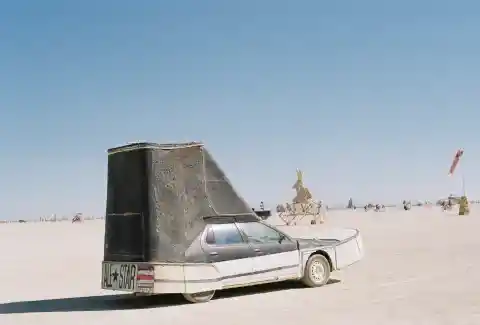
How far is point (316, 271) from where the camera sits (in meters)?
11.0

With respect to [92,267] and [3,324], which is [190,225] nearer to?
[3,324]

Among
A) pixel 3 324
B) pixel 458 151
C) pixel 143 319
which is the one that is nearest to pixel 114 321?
pixel 143 319

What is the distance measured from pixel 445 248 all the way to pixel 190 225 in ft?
34.7

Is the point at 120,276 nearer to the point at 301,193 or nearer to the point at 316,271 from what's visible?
the point at 316,271

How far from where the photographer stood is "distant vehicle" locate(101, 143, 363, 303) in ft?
30.8

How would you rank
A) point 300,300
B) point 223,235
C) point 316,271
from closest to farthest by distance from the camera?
point 300,300, point 223,235, point 316,271

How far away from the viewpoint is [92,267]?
56.0 feet

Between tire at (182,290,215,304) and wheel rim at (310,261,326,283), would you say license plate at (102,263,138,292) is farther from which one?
wheel rim at (310,261,326,283)

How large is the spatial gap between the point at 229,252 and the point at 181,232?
91cm

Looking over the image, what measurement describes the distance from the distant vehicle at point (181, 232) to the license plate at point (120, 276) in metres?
0.02

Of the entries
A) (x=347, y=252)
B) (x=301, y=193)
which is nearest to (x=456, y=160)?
(x=301, y=193)

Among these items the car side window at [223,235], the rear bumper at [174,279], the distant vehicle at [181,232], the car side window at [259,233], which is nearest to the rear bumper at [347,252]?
the distant vehicle at [181,232]

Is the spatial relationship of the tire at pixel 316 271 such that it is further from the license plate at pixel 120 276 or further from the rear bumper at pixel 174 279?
the license plate at pixel 120 276

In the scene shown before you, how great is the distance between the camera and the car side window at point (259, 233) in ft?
33.8
